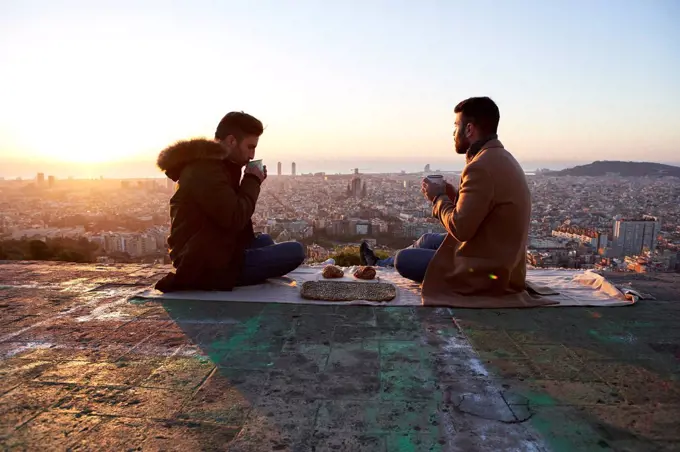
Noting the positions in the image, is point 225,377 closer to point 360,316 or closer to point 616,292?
point 360,316

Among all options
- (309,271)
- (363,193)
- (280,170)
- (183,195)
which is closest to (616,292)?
(309,271)

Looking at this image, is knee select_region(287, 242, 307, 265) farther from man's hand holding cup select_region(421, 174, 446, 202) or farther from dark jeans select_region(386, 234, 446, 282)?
man's hand holding cup select_region(421, 174, 446, 202)

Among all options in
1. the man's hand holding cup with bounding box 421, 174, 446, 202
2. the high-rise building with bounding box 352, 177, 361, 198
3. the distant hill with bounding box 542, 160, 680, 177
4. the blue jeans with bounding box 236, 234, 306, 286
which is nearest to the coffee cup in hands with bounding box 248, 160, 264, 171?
the blue jeans with bounding box 236, 234, 306, 286

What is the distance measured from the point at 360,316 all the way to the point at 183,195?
4.87ft

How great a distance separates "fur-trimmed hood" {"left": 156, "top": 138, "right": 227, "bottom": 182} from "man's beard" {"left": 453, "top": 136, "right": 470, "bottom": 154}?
1634mm

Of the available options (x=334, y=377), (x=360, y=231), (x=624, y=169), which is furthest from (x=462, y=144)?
(x=624, y=169)

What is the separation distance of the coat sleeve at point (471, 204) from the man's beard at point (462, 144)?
0.26 meters

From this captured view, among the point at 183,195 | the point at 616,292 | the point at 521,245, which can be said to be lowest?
the point at 616,292

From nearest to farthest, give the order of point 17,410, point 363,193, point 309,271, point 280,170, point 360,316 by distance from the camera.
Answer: point 17,410, point 360,316, point 309,271, point 363,193, point 280,170

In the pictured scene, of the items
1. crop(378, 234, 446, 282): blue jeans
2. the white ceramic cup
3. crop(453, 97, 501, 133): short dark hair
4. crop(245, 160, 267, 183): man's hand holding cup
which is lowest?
crop(378, 234, 446, 282): blue jeans

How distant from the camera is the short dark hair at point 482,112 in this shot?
296 centimetres

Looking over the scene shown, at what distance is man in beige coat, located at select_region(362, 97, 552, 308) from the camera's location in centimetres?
286

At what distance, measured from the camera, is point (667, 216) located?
2330cm

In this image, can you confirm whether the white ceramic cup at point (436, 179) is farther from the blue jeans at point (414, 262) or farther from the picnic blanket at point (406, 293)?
the picnic blanket at point (406, 293)
